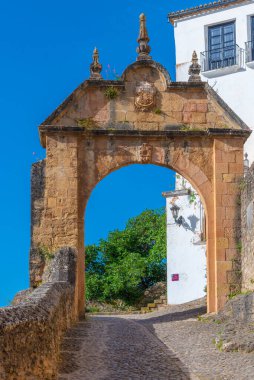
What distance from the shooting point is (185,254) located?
27234mm

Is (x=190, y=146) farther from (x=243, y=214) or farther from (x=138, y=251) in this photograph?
(x=138, y=251)

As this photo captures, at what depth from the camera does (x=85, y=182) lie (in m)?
18.1

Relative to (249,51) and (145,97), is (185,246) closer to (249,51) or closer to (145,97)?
(249,51)

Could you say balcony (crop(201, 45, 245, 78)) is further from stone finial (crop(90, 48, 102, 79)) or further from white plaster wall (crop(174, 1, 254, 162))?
stone finial (crop(90, 48, 102, 79))

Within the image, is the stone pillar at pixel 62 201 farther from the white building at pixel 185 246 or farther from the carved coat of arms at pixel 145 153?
the white building at pixel 185 246

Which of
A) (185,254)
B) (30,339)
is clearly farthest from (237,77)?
(30,339)

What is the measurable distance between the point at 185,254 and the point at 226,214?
30.7ft

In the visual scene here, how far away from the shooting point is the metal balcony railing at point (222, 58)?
29703 millimetres

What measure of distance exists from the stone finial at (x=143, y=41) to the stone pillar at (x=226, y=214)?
2.72m

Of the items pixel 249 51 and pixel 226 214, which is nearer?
pixel 226 214

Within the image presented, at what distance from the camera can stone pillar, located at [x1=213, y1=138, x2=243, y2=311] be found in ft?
58.1

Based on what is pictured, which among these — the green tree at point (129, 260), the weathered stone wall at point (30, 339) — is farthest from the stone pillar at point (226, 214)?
the green tree at point (129, 260)

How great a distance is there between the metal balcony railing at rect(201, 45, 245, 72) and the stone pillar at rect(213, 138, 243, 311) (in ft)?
39.5

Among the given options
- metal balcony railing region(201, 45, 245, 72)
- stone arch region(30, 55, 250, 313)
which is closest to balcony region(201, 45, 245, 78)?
metal balcony railing region(201, 45, 245, 72)
